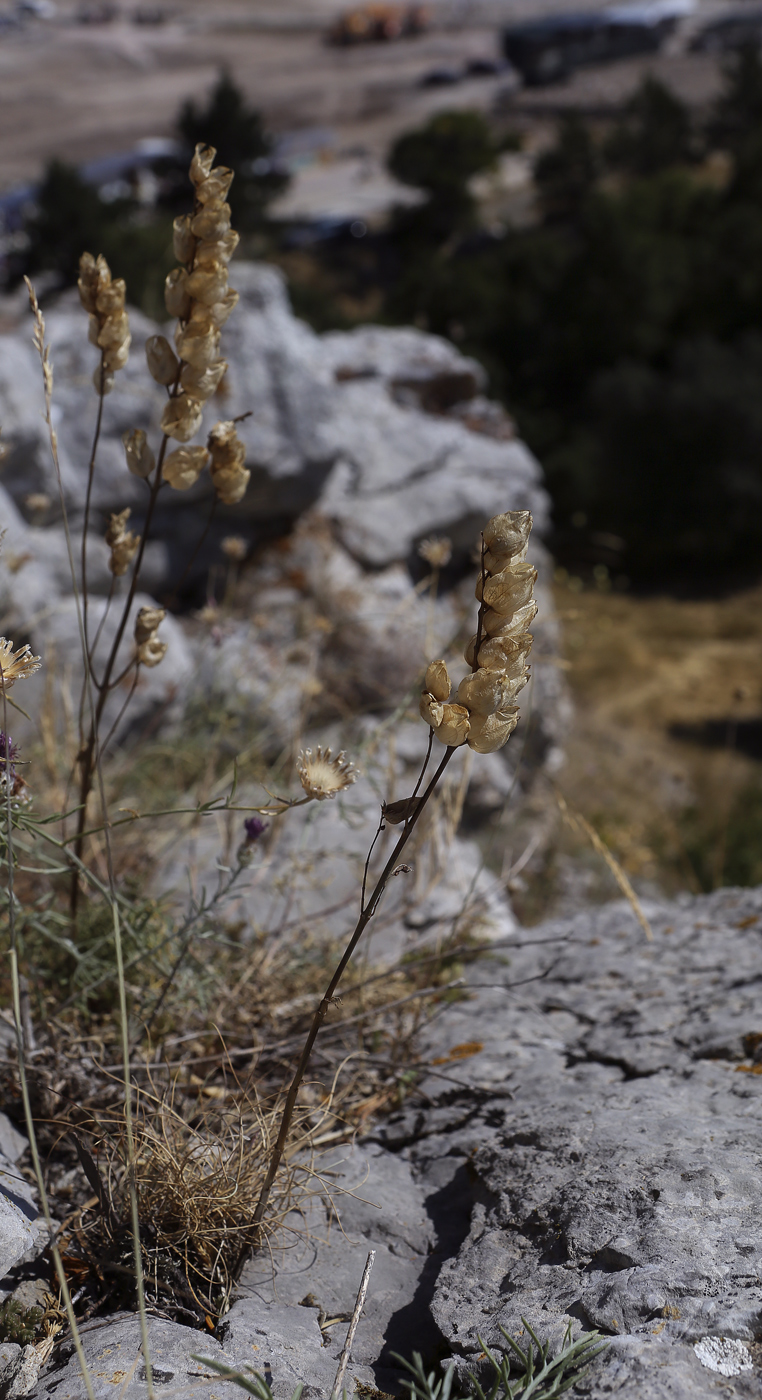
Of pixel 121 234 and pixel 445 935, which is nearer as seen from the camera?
pixel 445 935

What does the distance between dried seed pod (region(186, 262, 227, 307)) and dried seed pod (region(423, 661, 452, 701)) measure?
0.61m

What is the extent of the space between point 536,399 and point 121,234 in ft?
21.8

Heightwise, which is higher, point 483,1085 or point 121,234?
point 121,234

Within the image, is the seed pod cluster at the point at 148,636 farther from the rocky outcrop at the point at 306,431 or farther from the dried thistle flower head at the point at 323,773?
the rocky outcrop at the point at 306,431

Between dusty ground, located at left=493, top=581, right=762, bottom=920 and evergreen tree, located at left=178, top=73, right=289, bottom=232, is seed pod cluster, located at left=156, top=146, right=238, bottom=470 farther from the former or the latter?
evergreen tree, located at left=178, top=73, right=289, bottom=232

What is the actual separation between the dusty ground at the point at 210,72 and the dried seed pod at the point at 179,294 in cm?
1191

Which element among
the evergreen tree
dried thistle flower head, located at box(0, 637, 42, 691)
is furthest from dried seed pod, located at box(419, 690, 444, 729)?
the evergreen tree

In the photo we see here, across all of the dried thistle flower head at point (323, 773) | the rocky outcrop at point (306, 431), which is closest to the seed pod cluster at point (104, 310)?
the dried thistle flower head at point (323, 773)

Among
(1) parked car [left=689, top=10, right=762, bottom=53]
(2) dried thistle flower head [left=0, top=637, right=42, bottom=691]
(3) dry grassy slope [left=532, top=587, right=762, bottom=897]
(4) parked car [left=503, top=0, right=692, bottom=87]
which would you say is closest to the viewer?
(2) dried thistle flower head [left=0, top=637, right=42, bottom=691]

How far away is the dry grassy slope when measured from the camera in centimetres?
757

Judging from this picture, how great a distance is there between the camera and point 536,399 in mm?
14516

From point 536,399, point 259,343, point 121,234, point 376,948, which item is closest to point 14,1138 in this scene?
point 376,948

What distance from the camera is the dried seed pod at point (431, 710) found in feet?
2.89

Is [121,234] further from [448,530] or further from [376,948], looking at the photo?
Result: [376,948]
